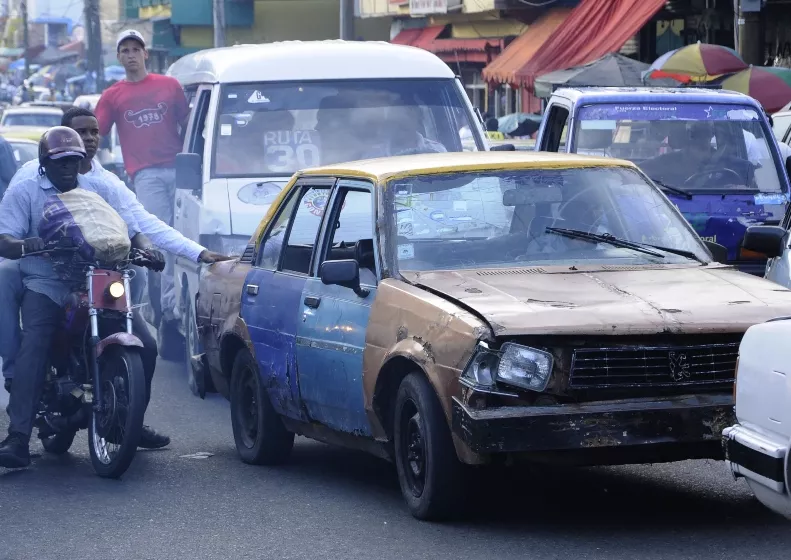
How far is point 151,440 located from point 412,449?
8.59ft

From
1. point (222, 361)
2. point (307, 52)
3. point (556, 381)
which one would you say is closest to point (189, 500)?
point (222, 361)

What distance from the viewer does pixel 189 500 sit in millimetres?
7574

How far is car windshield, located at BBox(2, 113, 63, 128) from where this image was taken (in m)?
35.5

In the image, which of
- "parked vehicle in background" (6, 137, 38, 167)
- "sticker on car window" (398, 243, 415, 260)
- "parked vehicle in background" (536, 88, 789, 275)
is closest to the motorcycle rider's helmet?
"sticker on car window" (398, 243, 415, 260)

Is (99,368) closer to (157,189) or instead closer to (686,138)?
(157,189)

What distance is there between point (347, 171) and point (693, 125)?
15.6 feet

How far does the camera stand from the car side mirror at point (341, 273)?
7195 millimetres

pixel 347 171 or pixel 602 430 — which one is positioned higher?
pixel 347 171

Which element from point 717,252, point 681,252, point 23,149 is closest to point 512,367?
point 681,252

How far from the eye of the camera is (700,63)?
1953 centimetres

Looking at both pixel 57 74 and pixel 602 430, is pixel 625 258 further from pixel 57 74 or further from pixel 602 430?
pixel 57 74

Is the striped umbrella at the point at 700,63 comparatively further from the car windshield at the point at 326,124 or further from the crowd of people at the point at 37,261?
the crowd of people at the point at 37,261

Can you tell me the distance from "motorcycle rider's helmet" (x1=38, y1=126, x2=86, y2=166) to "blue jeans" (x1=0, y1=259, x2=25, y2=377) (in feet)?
1.98

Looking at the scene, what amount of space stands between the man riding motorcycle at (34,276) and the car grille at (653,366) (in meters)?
2.89
